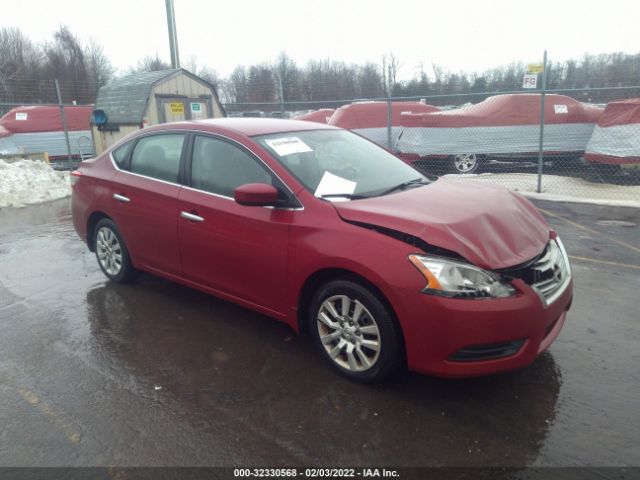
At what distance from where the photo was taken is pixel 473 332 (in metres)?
2.79

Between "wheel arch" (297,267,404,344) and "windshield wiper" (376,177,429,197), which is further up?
"windshield wiper" (376,177,429,197)

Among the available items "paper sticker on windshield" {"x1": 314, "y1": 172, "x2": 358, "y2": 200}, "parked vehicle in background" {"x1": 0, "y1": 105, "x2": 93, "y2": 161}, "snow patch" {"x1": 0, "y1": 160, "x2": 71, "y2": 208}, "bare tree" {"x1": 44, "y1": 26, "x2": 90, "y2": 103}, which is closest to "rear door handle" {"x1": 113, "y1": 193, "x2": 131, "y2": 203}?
"paper sticker on windshield" {"x1": 314, "y1": 172, "x2": 358, "y2": 200}

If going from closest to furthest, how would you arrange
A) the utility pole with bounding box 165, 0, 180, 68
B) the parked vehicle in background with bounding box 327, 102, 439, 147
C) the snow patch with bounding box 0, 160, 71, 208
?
1. the snow patch with bounding box 0, 160, 71, 208
2. the parked vehicle in background with bounding box 327, 102, 439, 147
3. the utility pole with bounding box 165, 0, 180, 68

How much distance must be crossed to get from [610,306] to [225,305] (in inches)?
132

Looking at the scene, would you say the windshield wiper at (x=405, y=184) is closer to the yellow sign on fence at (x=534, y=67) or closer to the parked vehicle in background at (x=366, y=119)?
the yellow sign on fence at (x=534, y=67)

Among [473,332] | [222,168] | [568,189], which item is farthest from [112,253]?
[568,189]

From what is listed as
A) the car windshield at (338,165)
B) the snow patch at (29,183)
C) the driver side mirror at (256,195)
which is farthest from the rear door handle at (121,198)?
the snow patch at (29,183)

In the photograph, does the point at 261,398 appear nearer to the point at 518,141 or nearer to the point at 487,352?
the point at 487,352

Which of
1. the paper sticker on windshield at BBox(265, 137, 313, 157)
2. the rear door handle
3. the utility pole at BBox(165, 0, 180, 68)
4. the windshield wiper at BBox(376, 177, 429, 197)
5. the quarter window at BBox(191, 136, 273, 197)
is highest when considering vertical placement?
the utility pole at BBox(165, 0, 180, 68)

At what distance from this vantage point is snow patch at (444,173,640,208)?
9.33 metres

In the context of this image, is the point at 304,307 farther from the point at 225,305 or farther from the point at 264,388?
the point at 225,305

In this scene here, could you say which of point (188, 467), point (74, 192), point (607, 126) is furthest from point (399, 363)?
point (607, 126)

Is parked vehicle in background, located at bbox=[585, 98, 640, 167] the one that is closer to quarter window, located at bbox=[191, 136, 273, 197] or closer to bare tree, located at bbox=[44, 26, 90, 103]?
quarter window, located at bbox=[191, 136, 273, 197]

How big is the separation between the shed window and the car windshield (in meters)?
0.89
